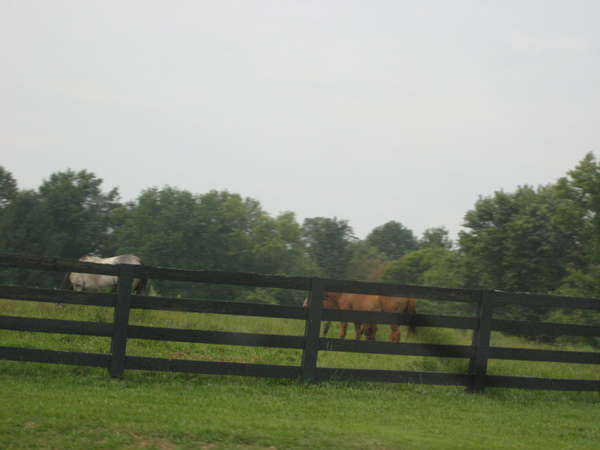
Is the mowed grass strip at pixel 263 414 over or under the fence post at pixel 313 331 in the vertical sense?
under

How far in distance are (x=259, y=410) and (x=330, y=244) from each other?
76.9 m

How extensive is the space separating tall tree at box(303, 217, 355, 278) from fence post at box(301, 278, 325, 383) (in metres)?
71.2

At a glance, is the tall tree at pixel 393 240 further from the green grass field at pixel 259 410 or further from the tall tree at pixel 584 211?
the green grass field at pixel 259 410

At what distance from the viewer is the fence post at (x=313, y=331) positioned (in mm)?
7066

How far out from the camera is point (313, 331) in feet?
23.3

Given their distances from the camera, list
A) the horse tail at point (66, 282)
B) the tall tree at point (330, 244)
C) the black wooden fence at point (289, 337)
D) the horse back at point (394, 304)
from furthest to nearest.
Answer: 1. the tall tree at point (330, 244)
2. the horse tail at point (66, 282)
3. the horse back at point (394, 304)
4. the black wooden fence at point (289, 337)

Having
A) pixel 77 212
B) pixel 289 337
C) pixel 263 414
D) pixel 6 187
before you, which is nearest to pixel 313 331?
pixel 289 337

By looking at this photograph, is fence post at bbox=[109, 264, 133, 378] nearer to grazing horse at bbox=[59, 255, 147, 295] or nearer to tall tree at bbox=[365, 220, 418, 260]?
grazing horse at bbox=[59, 255, 147, 295]

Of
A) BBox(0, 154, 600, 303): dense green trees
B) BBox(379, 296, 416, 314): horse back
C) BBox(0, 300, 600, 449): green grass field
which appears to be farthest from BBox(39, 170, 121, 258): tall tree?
BBox(0, 300, 600, 449): green grass field

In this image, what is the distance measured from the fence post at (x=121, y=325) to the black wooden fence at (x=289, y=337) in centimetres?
1

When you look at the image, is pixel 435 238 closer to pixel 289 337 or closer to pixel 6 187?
pixel 6 187

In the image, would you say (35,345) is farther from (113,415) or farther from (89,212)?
(89,212)

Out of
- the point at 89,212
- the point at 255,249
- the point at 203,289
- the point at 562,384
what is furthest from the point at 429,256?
the point at 562,384

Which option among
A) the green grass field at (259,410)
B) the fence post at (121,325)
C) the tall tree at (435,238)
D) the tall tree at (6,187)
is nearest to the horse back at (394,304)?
the green grass field at (259,410)
